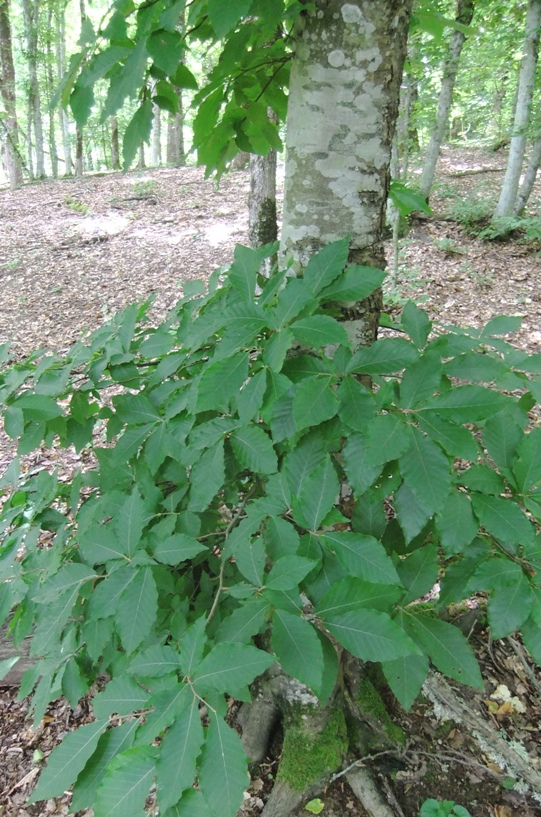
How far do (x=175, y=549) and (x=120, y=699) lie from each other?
304 mm

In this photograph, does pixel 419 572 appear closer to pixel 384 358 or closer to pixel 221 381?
pixel 384 358

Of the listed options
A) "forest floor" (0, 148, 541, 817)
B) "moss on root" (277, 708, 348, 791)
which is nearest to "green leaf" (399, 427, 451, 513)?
"moss on root" (277, 708, 348, 791)

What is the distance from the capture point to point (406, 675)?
1143 millimetres

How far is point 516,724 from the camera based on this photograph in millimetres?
2104

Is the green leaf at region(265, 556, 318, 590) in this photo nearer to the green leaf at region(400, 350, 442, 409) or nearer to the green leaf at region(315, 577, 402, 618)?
the green leaf at region(315, 577, 402, 618)

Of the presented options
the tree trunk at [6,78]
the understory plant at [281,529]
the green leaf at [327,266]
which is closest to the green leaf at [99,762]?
the understory plant at [281,529]

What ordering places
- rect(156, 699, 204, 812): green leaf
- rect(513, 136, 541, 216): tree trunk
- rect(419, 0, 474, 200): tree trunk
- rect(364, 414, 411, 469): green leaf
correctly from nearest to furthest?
rect(156, 699, 204, 812): green leaf → rect(364, 414, 411, 469): green leaf → rect(419, 0, 474, 200): tree trunk → rect(513, 136, 541, 216): tree trunk

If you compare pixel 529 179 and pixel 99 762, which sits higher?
pixel 529 179

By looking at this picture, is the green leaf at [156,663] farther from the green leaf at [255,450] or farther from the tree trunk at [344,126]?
the tree trunk at [344,126]

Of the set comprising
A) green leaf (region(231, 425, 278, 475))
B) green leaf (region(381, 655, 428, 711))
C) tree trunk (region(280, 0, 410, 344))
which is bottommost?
green leaf (region(381, 655, 428, 711))

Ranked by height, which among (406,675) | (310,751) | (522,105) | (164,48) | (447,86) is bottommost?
(310,751)

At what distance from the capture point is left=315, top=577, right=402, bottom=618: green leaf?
95 cm

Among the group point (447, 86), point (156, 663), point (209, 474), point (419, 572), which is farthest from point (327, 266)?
point (447, 86)

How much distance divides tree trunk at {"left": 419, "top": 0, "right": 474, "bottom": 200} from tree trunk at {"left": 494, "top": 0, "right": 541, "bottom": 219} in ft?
2.87
